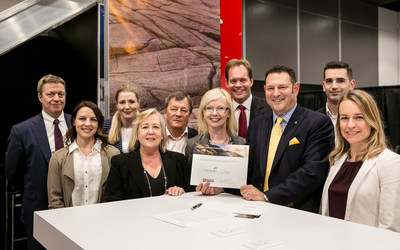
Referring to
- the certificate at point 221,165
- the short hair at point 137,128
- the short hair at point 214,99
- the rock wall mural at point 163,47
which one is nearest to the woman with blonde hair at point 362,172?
the certificate at point 221,165

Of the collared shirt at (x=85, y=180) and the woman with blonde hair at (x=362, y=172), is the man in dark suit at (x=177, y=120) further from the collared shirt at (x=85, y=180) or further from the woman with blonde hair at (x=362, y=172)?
the woman with blonde hair at (x=362, y=172)

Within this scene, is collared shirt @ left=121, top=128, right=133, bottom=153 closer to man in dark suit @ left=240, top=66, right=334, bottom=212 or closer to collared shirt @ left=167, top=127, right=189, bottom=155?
collared shirt @ left=167, top=127, right=189, bottom=155

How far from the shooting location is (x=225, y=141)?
292 centimetres

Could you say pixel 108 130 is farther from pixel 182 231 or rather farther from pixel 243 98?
pixel 182 231

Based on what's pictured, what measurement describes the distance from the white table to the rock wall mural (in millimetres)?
2275

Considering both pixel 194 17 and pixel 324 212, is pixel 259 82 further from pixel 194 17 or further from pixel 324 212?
pixel 324 212

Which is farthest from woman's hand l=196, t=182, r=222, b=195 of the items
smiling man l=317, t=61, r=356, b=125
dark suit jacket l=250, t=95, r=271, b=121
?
smiling man l=317, t=61, r=356, b=125

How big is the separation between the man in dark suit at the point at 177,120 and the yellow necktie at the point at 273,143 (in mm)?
890

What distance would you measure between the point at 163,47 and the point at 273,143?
220 centimetres

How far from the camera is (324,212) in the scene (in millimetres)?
2219

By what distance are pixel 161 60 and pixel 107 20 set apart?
2.44 feet

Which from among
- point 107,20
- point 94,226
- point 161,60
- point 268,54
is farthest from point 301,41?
point 94,226

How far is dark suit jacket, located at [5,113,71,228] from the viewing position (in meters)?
3.15

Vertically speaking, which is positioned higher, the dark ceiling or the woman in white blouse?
the dark ceiling
